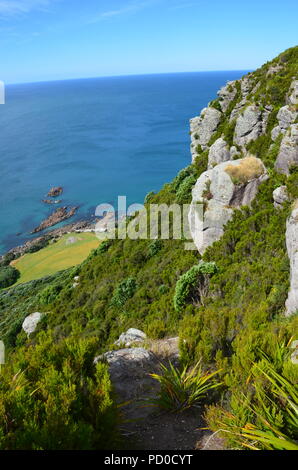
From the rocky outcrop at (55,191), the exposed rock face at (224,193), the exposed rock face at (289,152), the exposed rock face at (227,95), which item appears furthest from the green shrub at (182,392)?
the rocky outcrop at (55,191)

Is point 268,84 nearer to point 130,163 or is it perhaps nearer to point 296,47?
point 296,47

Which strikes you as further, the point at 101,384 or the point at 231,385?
the point at 231,385

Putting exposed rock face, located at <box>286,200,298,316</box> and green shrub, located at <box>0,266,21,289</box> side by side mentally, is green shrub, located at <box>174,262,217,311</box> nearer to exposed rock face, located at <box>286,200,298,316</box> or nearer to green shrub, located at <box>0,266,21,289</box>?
exposed rock face, located at <box>286,200,298,316</box>

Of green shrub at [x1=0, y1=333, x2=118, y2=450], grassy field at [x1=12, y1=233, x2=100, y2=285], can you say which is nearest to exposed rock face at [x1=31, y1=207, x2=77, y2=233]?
grassy field at [x1=12, y1=233, x2=100, y2=285]

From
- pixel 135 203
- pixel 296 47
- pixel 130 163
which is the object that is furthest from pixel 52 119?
pixel 296 47

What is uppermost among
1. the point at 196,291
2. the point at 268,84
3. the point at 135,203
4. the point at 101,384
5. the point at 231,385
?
the point at 268,84

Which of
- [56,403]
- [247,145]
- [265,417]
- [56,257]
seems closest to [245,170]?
[247,145]
